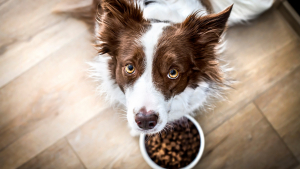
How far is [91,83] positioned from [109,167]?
2.45 feet

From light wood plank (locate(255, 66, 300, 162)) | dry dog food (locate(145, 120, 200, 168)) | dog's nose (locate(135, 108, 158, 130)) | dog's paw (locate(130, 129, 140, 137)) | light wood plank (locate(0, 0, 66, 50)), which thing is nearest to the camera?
dog's nose (locate(135, 108, 158, 130))

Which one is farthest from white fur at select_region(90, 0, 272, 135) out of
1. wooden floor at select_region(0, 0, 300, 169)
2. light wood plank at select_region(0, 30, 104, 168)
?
light wood plank at select_region(0, 30, 104, 168)

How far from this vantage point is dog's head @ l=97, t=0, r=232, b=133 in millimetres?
1168

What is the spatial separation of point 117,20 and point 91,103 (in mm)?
968

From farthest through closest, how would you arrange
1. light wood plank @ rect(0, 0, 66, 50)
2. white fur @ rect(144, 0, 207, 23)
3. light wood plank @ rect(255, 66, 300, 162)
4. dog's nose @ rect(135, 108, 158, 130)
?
light wood plank @ rect(0, 0, 66, 50) < light wood plank @ rect(255, 66, 300, 162) < white fur @ rect(144, 0, 207, 23) < dog's nose @ rect(135, 108, 158, 130)

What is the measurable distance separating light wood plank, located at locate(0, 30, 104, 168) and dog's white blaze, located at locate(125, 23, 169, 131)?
89 centimetres

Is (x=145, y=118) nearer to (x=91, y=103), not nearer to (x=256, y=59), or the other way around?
(x=91, y=103)

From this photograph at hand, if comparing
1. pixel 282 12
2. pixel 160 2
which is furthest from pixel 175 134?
pixel 282 12

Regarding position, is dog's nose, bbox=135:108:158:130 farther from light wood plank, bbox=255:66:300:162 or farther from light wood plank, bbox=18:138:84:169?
light wood plank, bbox=255:66:300:162

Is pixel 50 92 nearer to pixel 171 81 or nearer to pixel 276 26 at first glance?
pixel 171 81

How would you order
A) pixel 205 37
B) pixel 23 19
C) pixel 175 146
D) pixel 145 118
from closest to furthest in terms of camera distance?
pixel 145 118
pixel 205 37
pixel 175 146
pixel 23 19

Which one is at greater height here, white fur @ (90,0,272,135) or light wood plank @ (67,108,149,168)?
white fur @ (90,0,272,135)

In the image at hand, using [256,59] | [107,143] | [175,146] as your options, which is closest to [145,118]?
[175,146]

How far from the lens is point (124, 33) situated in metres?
1.28
